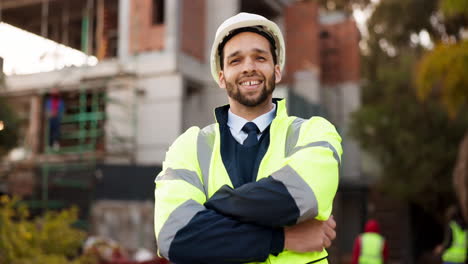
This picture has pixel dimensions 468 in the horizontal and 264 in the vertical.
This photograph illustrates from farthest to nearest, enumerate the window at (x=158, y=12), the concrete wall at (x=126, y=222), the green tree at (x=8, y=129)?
1. the window at (x=158, y=12)
2. the green tree at (x=8, y=129)
3. the concrete wall at (x=126, y=222)

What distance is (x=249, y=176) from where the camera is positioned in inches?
87.0

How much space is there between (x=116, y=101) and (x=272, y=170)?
12.3m

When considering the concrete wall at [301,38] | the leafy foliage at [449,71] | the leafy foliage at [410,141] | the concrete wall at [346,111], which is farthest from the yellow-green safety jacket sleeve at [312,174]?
the concrete wall at [346,111]

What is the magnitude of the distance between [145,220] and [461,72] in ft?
26.4

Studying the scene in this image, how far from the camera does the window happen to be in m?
14.3

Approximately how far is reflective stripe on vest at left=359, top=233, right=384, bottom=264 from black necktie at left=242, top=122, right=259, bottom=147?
24.8 feet

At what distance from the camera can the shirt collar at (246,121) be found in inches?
91.0

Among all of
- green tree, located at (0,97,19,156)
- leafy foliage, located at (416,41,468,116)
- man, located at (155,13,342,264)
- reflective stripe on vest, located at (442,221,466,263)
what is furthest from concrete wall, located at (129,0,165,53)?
man, located at (155,13,342,264)

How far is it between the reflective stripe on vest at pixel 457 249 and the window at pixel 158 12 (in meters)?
9.09

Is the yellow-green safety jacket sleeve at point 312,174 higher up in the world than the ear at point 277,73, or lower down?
lower down

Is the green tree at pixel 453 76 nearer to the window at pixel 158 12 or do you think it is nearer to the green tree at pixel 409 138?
the green tree at pixel 409 138

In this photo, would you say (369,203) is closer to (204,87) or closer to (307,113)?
(307,113)

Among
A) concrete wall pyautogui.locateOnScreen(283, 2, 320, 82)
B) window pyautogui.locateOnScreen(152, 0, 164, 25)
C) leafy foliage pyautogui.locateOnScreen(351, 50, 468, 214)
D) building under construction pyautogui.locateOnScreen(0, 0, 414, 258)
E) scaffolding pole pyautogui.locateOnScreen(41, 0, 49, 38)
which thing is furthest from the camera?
concrete wall pyautogui.locateOnScreen(283, 2, 320, 82)

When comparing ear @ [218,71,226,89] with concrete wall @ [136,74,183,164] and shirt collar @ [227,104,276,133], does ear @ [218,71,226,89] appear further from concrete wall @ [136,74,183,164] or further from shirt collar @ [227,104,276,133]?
concrete wall @ [136,74,183,164]
